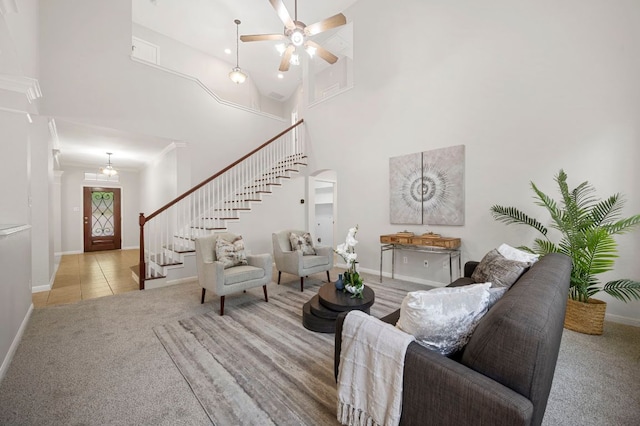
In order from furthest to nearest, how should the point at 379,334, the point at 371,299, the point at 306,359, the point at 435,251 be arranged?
the point at 435,251 < the point at 371,299 < the point at 306,359 < the point at 379,334

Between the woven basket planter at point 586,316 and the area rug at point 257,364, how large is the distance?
6.05ft

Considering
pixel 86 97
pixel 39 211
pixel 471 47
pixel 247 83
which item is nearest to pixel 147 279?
pixel 39 211

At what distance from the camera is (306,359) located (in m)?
2.07

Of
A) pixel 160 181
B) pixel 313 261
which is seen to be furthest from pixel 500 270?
pixel 160 181

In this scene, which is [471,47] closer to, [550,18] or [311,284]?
[550,18]

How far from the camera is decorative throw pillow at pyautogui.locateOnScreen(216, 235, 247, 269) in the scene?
3.32 m

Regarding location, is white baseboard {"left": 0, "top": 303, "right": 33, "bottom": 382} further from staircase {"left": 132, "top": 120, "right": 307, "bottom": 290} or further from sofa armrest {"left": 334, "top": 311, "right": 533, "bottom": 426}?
sofa armrest {"left": 334, "top": 311, "right": 533, "bottom": 426}

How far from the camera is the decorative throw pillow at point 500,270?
74.9 inches

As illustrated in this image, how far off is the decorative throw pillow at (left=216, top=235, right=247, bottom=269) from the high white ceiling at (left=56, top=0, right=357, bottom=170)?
315 cm

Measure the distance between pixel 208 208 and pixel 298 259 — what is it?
2378 mm

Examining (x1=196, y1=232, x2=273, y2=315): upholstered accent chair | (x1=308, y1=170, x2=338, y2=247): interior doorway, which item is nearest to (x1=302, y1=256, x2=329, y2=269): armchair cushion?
(x1=196, y1=232, x2=273, y2=315): upholstered accent chair

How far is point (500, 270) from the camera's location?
2.03 m

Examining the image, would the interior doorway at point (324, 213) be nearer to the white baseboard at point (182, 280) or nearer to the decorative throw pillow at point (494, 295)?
the white baseboard at point (182, 280)

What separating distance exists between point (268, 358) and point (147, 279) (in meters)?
2.93
